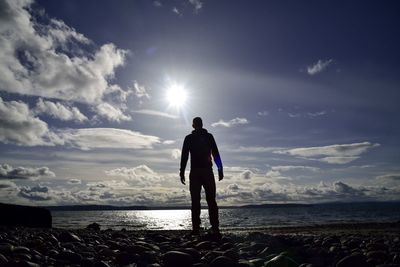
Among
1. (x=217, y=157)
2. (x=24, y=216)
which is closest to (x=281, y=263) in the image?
(x=217, y=157)

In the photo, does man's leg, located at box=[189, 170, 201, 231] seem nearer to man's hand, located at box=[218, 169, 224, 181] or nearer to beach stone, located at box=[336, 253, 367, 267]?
man's hand, located at box=[218, 169, 224, 181]

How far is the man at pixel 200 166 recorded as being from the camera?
360 inches

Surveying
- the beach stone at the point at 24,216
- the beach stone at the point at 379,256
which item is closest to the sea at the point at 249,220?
the beach stone at the point at 24,216

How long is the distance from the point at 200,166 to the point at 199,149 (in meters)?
0.47

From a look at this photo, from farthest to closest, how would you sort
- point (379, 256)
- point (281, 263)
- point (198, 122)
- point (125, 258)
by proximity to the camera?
point (198, 122), point (125, 258), point (379, 256), point (281, 263)

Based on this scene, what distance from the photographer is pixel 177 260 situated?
5316 millimetres

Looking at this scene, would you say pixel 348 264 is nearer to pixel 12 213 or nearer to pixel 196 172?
pixel 196 172

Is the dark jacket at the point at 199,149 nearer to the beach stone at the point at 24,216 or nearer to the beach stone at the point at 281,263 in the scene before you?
the beach stone at the point at 281,263

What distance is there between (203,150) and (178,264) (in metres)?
4.34

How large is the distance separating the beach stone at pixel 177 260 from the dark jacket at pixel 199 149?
398cm

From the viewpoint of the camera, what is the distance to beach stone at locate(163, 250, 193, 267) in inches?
207

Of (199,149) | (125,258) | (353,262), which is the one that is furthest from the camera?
(199,149)

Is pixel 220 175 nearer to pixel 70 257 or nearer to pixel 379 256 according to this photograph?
pixel 379 256

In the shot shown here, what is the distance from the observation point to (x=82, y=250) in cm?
671
